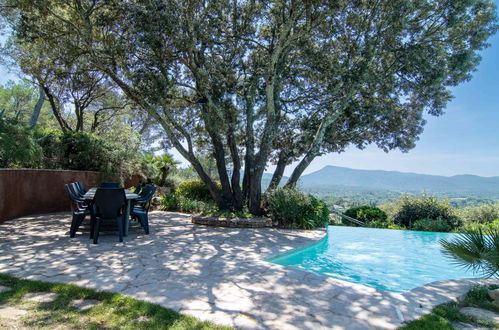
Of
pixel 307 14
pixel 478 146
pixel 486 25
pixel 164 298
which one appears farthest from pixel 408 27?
pixel 478 146

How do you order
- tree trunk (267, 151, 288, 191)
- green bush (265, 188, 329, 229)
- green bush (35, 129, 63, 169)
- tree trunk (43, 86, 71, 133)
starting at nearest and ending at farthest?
green bush (265, 188, 329, 229), green bush (35, 129, 63, 169), tree trunk (267, 151, 288, 191), tree trunk (43, 86, 71, 133)

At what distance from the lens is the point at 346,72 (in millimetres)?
10773

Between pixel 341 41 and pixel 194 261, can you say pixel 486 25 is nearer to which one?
pixel 341 41

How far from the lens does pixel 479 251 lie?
3.81 m

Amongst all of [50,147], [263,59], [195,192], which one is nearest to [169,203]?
[195,192]

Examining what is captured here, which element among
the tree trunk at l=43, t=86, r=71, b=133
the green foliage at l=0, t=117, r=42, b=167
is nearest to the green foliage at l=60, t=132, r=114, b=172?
the tree trunk at l=43, t=86, r=71, b=133

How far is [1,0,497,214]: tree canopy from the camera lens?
30.3 ft

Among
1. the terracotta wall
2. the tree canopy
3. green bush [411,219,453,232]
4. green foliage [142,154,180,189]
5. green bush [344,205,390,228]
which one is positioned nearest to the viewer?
the terracotta wall

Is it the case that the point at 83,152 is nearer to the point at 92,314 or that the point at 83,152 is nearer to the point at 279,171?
the point at 279,171

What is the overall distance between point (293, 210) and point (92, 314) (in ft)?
24.0

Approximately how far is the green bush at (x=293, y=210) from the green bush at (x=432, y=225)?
546cm

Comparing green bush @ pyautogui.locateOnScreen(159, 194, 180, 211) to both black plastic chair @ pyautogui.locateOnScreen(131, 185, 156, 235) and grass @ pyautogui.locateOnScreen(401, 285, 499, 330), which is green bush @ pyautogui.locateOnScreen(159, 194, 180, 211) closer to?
black plastic chair @ pyautogui.locateOnScreen(131, 185, 156, 235)

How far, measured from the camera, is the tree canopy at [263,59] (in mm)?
9234

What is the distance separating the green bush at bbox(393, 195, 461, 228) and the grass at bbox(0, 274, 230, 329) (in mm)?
13462
